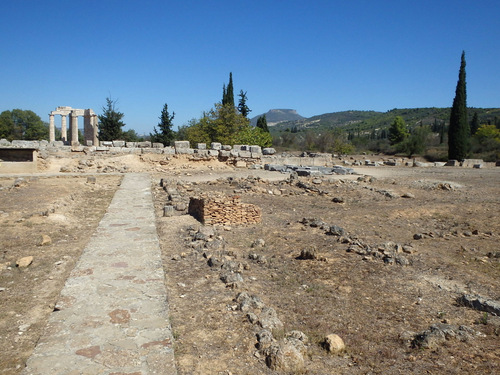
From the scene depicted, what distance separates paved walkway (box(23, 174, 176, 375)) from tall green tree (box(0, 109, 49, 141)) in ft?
151

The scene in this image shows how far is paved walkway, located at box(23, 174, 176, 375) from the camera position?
2.46 m

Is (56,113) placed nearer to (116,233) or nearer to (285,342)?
(116,233)

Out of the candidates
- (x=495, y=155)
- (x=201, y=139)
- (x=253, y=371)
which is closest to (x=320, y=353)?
(x=253, y=371)

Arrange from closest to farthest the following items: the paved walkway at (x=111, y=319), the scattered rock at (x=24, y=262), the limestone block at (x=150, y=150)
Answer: the paved walkway at (x=111, y=319), the scattered rock at (x=24, y=262), the limestone block at (x=150, y=150)

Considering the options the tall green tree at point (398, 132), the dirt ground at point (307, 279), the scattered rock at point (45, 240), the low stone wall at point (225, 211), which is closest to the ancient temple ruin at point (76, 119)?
the dirt ground at point (307, 279)

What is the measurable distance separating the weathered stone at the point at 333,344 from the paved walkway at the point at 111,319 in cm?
135

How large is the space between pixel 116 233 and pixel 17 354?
2.92 metres

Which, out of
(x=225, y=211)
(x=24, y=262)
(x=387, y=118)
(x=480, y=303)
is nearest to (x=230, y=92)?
(x=225, y=211)

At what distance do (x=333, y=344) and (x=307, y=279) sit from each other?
5.47 feet

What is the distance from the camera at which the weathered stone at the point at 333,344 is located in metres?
3.04

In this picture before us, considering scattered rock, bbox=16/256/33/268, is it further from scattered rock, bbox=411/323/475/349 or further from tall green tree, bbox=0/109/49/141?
tall green tree, bbox=0/109/49/141

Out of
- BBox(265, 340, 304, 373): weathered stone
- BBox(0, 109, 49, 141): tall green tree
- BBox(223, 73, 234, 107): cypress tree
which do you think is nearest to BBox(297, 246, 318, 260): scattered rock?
BBox(265, 340, 304, 373): weathered stone

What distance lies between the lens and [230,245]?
6188mm

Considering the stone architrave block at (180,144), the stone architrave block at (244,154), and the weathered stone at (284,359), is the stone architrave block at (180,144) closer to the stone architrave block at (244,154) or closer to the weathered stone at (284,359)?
the stone architrave block at (244,154)
